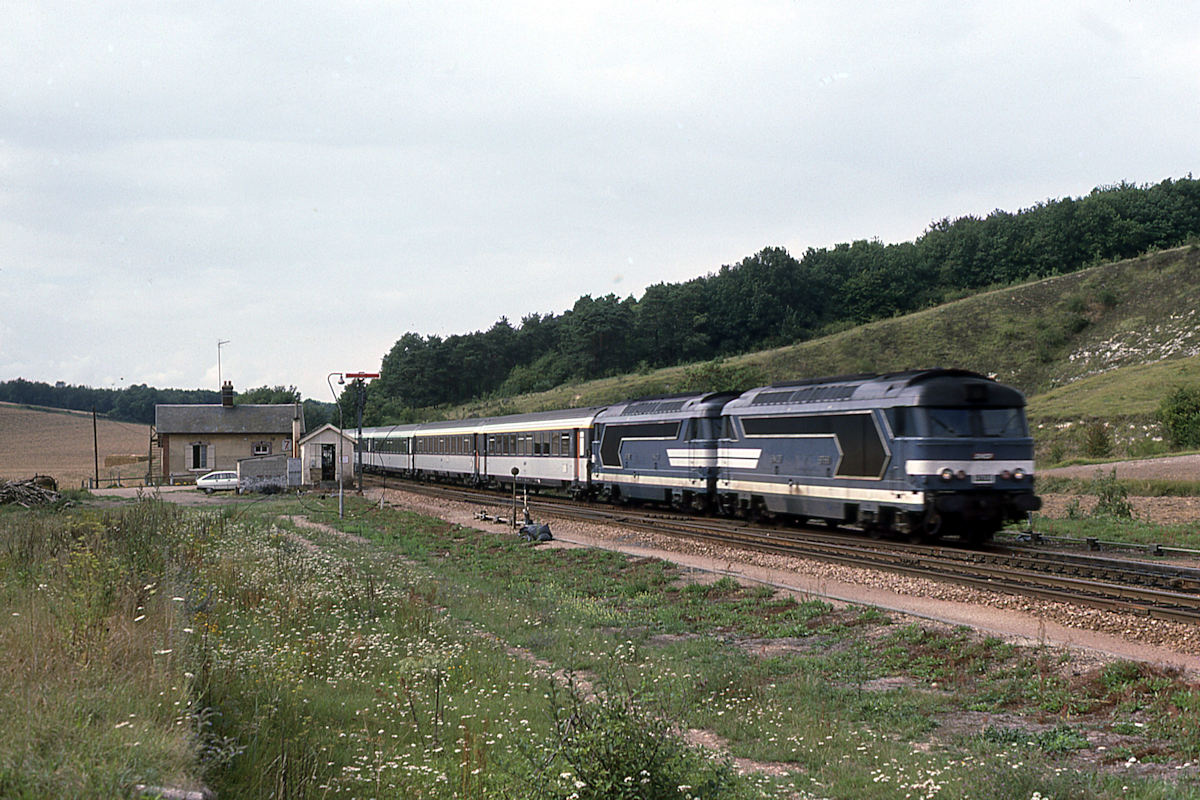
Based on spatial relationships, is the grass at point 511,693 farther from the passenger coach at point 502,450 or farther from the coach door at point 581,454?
the passenger coach at point 502,450

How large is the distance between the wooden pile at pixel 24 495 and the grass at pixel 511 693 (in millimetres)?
19782

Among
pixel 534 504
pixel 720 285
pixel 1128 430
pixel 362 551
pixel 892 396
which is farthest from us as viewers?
pixel 720 285

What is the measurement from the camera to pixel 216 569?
1589 centimetres

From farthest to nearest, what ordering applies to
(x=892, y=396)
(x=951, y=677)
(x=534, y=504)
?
1. (x=534, y=504)
2. (x=892, y=396)
3. (x=951, y=677)

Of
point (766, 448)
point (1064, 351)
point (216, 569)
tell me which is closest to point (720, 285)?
point (1064, 351)

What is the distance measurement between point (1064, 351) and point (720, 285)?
157 feet

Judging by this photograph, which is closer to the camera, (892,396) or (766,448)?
(892,396)

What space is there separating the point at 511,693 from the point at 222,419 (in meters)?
59.3

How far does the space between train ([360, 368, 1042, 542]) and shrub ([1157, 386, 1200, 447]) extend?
→ 25.7 m

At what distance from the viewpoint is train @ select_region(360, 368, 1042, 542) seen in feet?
63.1

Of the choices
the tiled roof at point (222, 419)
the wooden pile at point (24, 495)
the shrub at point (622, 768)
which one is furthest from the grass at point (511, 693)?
the tiled roof at point (222, 419)

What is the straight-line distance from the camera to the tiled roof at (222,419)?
61750 millimetres

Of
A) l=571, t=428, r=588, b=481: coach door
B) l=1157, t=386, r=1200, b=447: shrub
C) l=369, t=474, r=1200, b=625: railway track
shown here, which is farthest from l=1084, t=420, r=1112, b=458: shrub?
l=369, t=474, r=1200, b=625: railway track

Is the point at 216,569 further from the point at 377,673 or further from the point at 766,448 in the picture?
the point at 766,448
